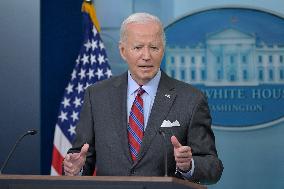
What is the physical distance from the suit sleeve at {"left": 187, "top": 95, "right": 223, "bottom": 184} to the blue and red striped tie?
248 mm

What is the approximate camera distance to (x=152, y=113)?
3520 mm

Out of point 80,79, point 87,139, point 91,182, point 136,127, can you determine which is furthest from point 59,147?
point 91,182

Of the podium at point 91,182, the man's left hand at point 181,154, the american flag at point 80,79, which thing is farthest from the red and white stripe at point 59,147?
the podium at point 91,182

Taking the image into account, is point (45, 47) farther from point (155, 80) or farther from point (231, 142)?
point (155, 80)

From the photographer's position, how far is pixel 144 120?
3549mm

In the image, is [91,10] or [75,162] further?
[91,10]

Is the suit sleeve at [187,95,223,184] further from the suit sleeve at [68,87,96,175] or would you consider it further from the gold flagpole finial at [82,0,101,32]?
the gold flagpole finial at [82,0,101,32]

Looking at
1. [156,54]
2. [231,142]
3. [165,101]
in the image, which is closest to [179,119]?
[165,101]

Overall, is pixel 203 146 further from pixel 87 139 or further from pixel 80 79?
pixel 80 79

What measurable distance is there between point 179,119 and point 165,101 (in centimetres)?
12

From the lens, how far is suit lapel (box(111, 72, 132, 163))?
350cm

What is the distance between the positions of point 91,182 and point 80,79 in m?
2.71

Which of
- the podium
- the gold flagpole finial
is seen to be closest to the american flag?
the gold flagpole finial

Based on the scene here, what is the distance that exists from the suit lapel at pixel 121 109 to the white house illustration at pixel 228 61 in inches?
75.5
